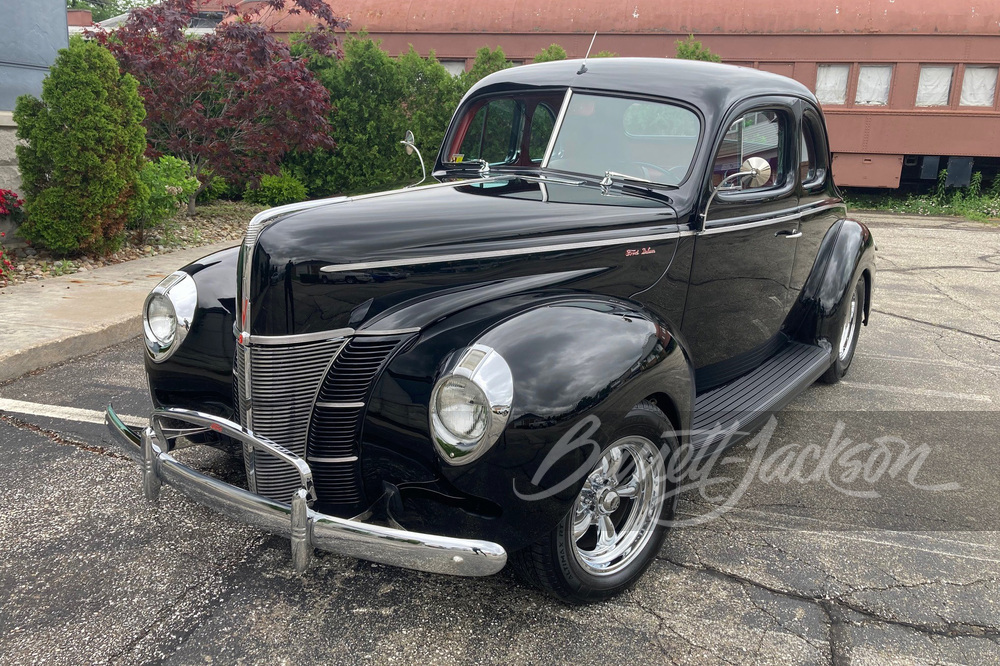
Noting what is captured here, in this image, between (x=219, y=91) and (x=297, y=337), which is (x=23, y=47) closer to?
(x=219, y=91)

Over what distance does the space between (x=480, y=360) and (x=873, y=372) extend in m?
4.00

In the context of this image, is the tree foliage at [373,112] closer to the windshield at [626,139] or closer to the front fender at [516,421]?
the windshield at [626,139]

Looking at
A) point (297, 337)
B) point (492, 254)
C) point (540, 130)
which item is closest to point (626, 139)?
point (540, 130)

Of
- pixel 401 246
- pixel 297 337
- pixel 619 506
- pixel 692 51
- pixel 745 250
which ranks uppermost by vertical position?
pixel 692 51

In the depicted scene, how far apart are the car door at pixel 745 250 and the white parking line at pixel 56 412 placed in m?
2.81

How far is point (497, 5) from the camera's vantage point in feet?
47.6

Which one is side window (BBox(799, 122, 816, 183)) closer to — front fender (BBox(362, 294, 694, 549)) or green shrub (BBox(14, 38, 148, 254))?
front fender (BBox(362, 294, 694, 549))

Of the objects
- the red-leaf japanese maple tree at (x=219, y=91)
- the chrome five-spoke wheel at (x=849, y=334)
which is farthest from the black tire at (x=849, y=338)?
the red-leaf japanese maple tree at (x=219, y=91)

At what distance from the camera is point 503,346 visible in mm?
2281

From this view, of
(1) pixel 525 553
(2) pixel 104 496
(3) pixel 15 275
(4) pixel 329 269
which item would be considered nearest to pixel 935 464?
(1) pixel 525 553

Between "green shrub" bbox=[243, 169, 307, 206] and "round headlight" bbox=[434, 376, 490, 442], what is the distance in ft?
30.7

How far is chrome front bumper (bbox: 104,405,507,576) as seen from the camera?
6.97 feet

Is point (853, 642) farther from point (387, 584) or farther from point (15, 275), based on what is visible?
point (15, 275)

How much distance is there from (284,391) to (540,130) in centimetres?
190
